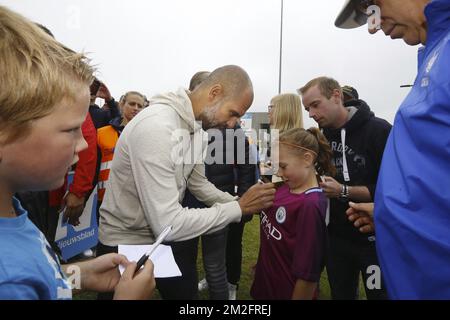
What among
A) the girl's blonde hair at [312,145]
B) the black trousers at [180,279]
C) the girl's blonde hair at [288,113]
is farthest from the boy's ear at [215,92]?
the girl's blonde hair at [288,113]

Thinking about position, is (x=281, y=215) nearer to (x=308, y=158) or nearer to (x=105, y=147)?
(x=308, y=158)

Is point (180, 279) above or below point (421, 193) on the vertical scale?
below

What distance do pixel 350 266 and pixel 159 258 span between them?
72.3 inches

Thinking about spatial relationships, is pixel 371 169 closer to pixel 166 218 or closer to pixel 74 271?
pixel 166 218

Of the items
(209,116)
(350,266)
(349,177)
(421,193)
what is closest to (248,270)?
(350,266)

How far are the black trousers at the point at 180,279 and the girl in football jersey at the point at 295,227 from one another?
1.49 ft

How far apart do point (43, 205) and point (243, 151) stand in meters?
2.17

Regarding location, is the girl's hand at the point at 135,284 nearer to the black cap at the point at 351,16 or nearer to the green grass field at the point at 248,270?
the black cap at the point at 351,16

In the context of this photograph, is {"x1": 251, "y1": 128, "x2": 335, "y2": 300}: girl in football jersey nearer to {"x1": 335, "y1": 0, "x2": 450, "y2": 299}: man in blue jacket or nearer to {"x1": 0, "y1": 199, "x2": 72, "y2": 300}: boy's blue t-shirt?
{"x1": 335, "y1": 0, "x2": 450, "y2": 299}: man in blue jacket

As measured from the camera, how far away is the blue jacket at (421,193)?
33.4 inches

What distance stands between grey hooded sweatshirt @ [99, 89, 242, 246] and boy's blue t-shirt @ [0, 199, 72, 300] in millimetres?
744

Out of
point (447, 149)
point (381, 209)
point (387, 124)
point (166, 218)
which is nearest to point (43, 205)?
point (166, 218)

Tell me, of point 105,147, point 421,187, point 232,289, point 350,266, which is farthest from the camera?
point 105,147

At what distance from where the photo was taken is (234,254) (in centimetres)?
361
